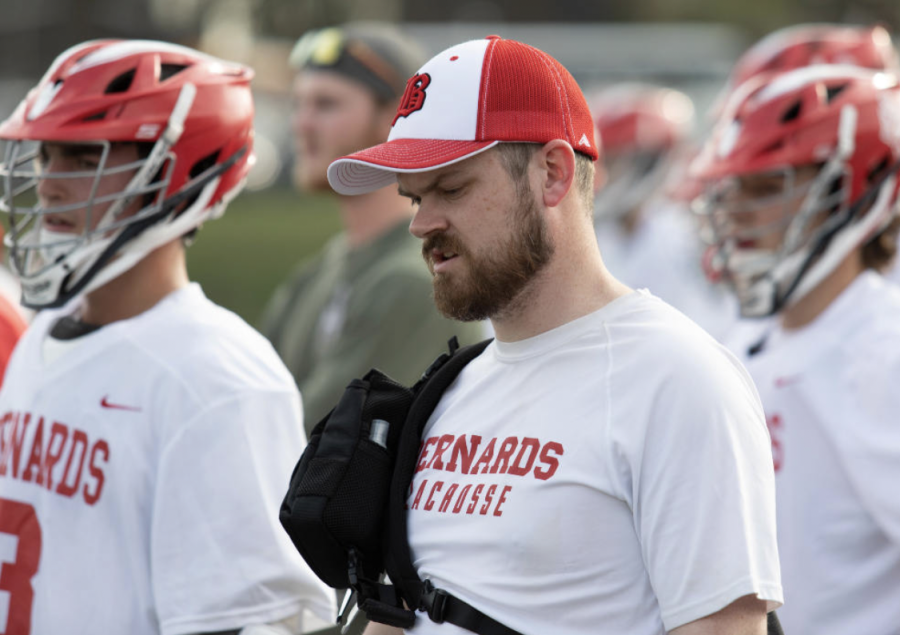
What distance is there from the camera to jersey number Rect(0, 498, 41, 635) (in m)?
3.08

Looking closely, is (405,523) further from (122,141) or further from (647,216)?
(647,216)

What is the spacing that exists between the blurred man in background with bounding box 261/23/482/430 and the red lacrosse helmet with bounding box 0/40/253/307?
39.6 inches

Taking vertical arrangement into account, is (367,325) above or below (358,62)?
below

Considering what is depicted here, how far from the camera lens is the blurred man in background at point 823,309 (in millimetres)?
3412

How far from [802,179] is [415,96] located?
1823mm

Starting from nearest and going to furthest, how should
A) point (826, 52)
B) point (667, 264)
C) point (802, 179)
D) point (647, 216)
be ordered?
point (802, 179), point (826, 52), point (667, 264), point (647, 216)

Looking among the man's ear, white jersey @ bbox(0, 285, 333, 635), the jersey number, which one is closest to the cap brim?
the man's ear

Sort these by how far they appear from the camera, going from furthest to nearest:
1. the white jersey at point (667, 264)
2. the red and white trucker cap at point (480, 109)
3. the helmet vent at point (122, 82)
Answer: the white jersey at point (667, 264) → the helmet vent at point (122, 82) → the red and white trucker cap at point (480, 109)

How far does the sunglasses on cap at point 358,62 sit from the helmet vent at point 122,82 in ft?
5.64

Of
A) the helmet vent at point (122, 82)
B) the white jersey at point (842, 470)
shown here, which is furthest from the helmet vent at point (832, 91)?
the helmet vent at point (122, 82)

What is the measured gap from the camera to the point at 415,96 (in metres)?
2.62

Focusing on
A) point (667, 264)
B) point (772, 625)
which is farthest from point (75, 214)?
point (667, 264)

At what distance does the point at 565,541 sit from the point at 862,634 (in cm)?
145

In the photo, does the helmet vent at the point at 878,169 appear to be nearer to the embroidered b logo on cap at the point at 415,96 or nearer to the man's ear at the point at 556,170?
the man's ear at the point at 556,170
